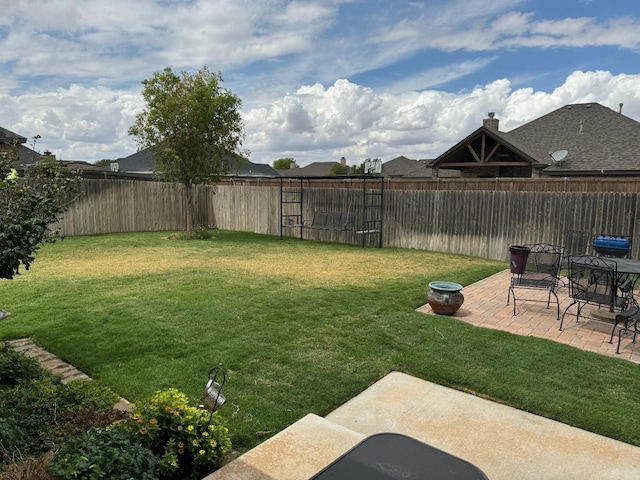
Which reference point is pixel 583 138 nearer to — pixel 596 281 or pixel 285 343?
pixel 596 281

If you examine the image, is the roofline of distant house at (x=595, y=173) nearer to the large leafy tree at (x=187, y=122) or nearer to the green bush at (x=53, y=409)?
the large leafy tree at (x=187, y=122)

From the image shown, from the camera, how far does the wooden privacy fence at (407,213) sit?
28.9ft

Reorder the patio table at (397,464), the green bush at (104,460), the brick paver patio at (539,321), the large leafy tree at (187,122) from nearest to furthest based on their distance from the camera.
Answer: the patio table at (397,464) → the green bush at (104,460) → the brick paver patio at (539,321) → the large leafy tree at (187,122)

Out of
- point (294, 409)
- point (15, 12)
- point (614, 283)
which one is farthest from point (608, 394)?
point (15, 12)

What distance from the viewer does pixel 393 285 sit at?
6938 mm

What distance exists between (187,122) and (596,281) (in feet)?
36.0

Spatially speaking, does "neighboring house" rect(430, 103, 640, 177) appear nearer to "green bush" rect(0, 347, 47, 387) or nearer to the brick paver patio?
the brick paver patio

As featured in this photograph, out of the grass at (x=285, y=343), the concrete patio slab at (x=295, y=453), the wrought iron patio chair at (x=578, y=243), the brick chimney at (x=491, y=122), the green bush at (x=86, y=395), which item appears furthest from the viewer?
the brick chimney at (x=491, y=122)

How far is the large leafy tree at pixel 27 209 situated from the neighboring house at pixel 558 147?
1407 centimetres

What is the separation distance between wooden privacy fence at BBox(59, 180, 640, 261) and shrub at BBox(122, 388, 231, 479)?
889 centimetres

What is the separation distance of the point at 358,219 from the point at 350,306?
710 cm

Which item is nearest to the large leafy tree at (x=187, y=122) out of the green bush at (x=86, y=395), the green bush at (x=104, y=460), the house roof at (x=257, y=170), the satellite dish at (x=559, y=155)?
the green bush at (x=86, y=395)

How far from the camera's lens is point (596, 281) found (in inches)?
193

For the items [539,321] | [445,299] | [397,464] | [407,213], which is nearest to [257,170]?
[407,213]
